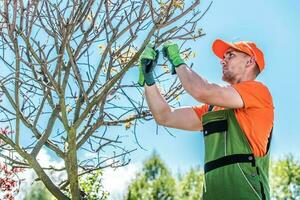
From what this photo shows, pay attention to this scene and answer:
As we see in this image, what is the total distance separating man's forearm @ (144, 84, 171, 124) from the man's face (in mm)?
454

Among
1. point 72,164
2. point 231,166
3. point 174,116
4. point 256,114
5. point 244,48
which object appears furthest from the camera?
point 72,164

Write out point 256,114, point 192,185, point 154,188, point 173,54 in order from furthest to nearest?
point 154,188 < point 192,185 < point 173,54 < point 256,114

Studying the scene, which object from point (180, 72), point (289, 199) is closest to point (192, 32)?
point (180, 72)

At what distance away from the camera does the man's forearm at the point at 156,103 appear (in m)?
3.81

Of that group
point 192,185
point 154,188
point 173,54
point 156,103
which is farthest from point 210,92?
point 154,188

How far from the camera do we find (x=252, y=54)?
3.69 m

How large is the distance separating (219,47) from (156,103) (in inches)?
22.5

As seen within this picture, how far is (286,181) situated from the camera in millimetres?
19453

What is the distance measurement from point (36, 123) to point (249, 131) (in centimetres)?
187

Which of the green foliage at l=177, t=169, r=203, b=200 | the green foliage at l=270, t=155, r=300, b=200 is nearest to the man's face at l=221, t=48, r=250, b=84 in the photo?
the green foliage at l=270, t=155, r=300, b=200

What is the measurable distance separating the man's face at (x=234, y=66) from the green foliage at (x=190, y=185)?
20.6 meters

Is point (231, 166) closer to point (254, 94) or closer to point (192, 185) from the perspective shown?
point (254, 94)

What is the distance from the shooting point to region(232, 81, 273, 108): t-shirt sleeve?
3385 millimetres

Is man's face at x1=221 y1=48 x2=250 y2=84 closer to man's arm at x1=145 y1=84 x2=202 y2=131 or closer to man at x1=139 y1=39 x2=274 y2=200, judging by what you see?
man at x1=139 y1=39 x2=274 y2=200
